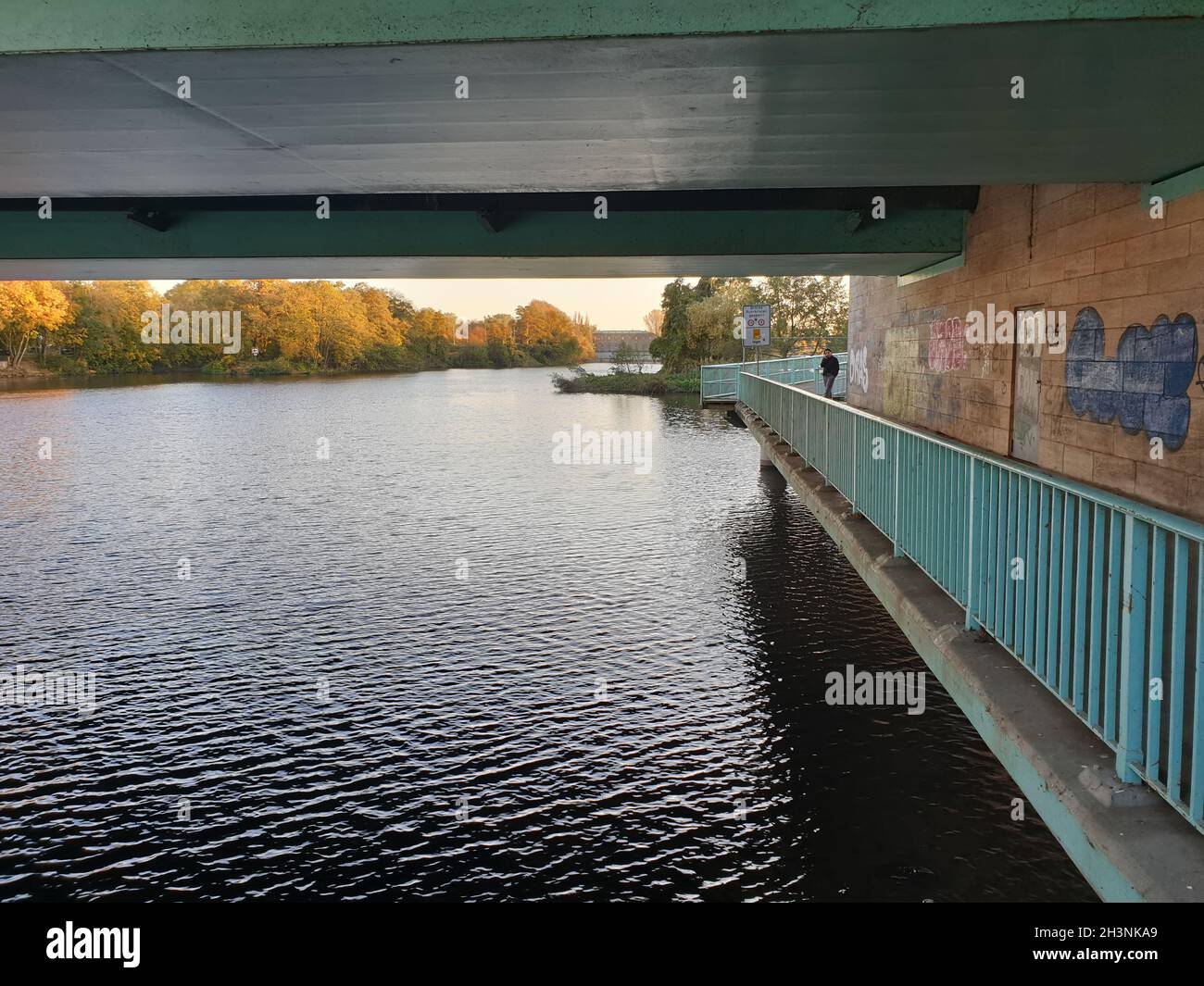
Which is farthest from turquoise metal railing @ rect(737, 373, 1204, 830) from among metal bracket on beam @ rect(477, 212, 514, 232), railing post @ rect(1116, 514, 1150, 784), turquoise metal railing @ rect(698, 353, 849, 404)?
turquoise metal railing @ rect(698, 353, 849, 404)

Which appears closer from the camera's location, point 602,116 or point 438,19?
point 438,19

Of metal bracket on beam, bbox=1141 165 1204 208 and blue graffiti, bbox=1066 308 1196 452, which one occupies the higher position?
metal bracket on beam, bbox=1141 165 1204 208

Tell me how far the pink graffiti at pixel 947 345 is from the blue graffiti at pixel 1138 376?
4089mm

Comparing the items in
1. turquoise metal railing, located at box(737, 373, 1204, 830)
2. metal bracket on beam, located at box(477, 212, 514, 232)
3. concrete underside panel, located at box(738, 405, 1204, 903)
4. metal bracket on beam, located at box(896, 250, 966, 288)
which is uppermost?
metal bracket on beam, located at box(477, 212, 514, 232)

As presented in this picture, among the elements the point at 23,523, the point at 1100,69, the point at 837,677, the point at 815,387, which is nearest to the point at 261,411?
the point at 815,387

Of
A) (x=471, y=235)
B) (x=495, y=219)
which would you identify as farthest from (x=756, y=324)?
(x=495, y=219)

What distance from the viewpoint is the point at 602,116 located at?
734cm

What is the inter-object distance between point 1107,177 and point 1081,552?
5301 mm

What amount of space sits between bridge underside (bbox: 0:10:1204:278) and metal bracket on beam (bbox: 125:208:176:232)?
0.13 ft

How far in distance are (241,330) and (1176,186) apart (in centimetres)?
9708

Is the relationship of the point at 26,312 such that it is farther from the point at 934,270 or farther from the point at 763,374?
the point at 934,270

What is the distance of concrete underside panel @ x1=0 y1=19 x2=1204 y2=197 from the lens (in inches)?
225

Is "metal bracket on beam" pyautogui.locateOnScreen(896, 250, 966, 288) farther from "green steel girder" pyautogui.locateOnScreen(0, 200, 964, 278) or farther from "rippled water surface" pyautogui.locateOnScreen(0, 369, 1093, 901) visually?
"rippled water surface" pyautogui.locateOnScreen(0, 369, 1093, 901)

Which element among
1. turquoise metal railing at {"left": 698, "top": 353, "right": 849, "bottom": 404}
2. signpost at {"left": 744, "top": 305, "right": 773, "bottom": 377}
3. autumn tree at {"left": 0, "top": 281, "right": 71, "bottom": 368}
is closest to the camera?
signpost at {"left": 744, "top": 305, "right": 773, "bottom": 377}
